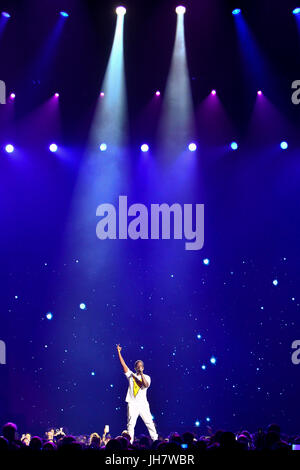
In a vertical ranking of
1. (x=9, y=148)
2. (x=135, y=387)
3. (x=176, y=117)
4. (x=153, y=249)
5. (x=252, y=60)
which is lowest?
(x=135, y=387)

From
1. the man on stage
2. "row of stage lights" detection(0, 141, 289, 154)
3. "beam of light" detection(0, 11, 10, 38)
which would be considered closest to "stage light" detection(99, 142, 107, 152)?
"row of stage lights" detection(0, 141, 289, 154)

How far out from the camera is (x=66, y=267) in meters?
8.23

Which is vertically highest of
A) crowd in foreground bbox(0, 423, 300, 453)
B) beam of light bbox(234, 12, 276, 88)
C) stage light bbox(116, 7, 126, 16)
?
stage light bbox(116, 7, 126, 16)

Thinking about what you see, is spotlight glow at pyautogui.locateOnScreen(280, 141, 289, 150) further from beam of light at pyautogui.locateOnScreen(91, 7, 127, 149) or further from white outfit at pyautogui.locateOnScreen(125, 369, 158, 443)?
white outfit at pyautogui.locateOnScreen(125, 369, 158, 443)

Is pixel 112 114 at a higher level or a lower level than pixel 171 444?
higher

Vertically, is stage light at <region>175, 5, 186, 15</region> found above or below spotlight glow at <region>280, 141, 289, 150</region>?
above

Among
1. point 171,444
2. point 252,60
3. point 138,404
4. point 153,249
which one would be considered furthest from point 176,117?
point 171,444

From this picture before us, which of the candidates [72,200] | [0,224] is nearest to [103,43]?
[72,200]

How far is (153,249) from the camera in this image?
827 cm

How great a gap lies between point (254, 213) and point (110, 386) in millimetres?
3284

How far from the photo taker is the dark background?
309 inches

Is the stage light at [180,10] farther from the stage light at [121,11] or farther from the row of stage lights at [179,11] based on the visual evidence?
the stage light at [121,11]

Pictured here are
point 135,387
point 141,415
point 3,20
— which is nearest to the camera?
point 141,415

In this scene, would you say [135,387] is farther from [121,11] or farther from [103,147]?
[121,11]
